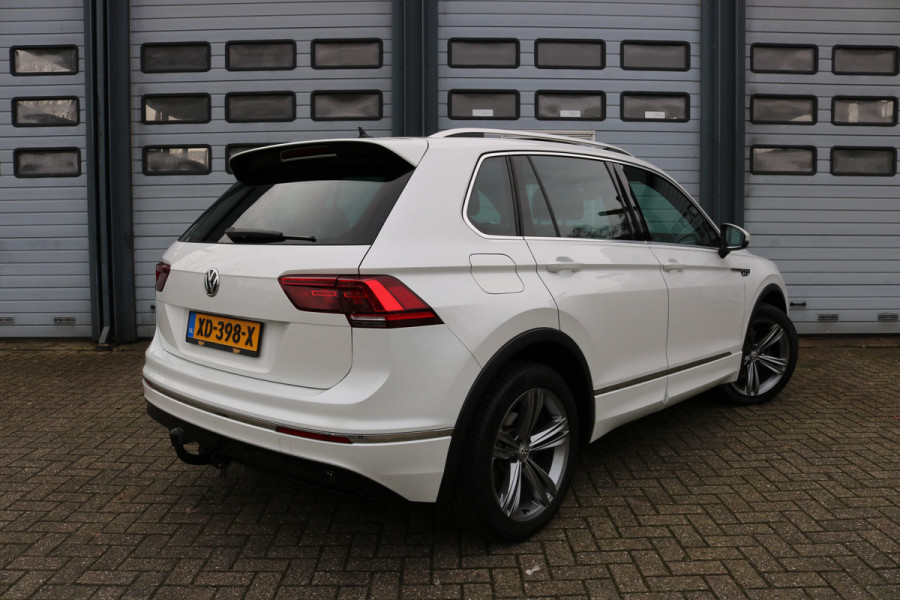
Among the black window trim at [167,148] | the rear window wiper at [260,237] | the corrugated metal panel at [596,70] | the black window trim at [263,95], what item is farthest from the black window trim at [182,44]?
the rear window wiper at [260,237]

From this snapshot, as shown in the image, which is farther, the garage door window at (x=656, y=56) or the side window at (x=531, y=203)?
the garage door window at (x=656, y=56)

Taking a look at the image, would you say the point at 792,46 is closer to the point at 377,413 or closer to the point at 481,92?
the point at 481,92

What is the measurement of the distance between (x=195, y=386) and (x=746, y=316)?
3.42m

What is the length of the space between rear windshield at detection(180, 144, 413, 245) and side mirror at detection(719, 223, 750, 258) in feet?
7.94

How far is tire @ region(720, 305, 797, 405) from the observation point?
4539mm

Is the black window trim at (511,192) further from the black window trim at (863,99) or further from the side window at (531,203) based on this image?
the black window trim at (863,99)

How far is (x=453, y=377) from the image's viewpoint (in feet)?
7.38

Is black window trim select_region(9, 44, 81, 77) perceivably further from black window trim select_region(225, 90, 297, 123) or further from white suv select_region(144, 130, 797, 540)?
white suv select_region(144, 130, 797, 540)

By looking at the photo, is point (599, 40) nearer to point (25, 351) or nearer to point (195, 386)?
point (195, 386)

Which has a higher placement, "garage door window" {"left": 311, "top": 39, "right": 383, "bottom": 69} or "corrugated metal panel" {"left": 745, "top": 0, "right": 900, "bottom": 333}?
"garage door window" {"left": 311, "top": 39, "right": 383, "bottom": 69}

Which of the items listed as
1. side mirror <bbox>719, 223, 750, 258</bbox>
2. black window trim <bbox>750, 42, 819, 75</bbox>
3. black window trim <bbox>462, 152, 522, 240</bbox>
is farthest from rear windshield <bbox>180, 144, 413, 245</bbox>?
black window trim <bbox>750, 42, 819, 75</bbox>

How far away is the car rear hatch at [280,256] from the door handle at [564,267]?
73 cm

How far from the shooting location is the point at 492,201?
265 centimetres

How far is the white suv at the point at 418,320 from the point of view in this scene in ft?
7.13
